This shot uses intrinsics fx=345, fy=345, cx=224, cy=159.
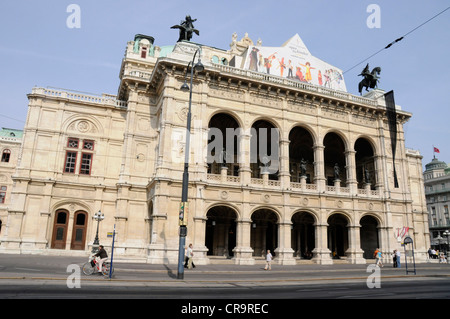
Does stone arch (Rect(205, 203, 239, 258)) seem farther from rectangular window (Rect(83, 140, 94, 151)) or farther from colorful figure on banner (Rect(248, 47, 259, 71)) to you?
colorful figure on banner (Rect(248, 47, 259, 71))

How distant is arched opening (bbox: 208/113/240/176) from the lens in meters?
31.8

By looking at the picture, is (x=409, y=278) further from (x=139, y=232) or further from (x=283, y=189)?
(x=139, y=232)

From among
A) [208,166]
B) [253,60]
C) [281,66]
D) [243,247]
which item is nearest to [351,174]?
[281,66]

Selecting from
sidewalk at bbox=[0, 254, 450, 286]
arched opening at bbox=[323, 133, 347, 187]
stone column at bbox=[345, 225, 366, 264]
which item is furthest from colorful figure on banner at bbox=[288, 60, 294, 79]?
sidewalk at bbox=[0, 254, 450, 286]

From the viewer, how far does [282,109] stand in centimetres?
3103

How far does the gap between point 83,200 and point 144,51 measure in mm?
19687

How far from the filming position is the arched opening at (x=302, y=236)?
1359 inches

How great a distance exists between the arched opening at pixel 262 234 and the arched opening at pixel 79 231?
15470 millimetres

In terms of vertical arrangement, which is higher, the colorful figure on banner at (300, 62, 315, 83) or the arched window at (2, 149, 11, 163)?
the colorful figure on banner at (300, 62, 315, 83)

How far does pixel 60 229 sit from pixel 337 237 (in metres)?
27.9

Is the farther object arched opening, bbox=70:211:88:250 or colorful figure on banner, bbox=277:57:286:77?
colorful figure on banner, bbox=277:57:286:77

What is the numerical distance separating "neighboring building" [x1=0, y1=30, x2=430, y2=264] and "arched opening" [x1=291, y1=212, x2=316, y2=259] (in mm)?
152

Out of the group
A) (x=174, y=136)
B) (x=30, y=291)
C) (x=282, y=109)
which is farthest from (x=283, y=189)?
(x=30, y=291)

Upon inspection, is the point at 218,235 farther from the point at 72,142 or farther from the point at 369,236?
the point at 72,142
